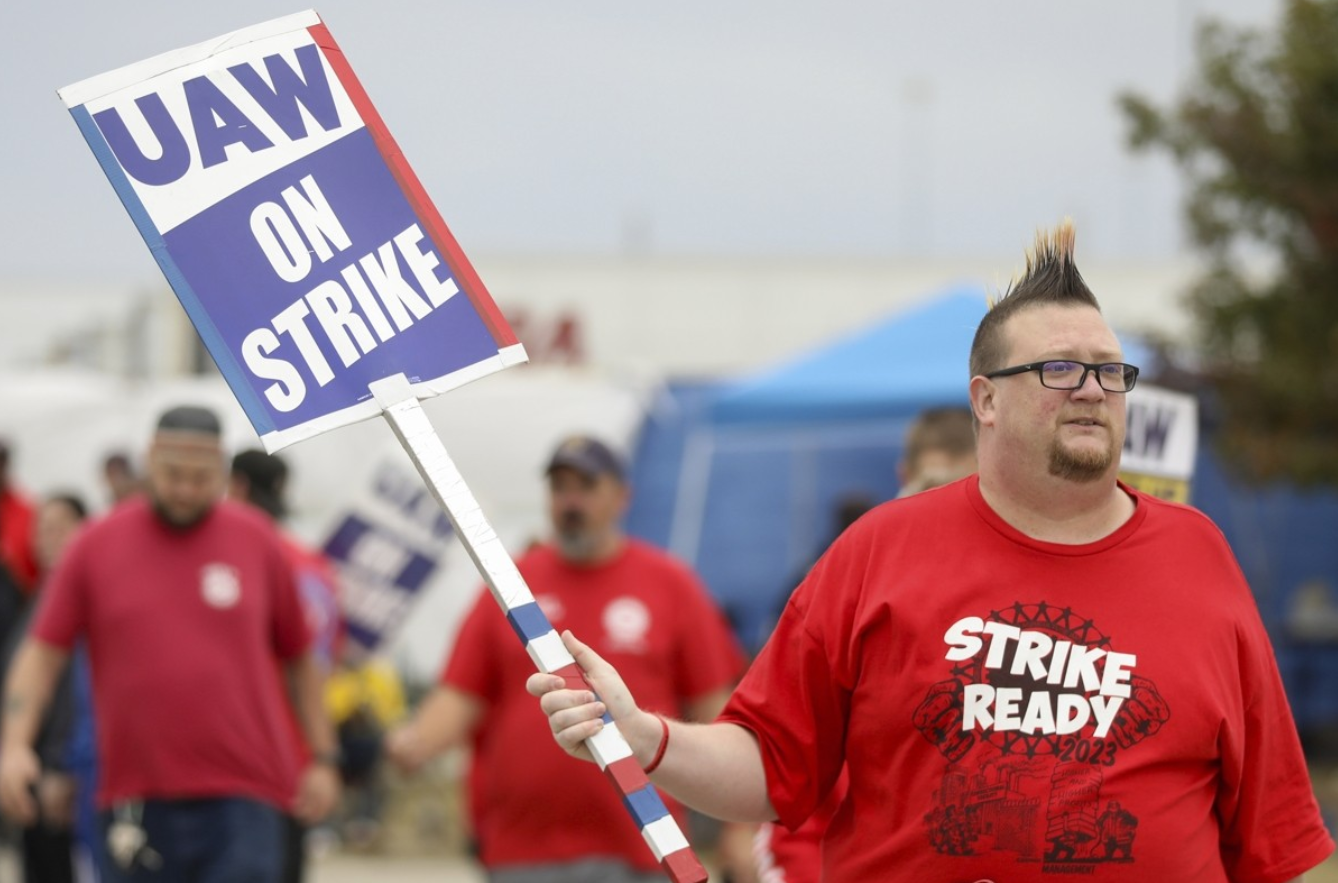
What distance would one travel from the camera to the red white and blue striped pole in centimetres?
321

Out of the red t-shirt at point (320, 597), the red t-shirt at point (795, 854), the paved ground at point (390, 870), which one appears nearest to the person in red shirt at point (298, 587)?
the red t-shirt at point (320, 597)

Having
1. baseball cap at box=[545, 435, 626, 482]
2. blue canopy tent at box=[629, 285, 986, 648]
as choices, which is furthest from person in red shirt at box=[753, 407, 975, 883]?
blue canopy tent at box=[629, 285, 986, 648]

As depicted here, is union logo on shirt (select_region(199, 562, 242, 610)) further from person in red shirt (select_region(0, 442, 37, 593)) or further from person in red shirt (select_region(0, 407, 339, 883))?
person in red shirt (select_region(0, 442, 37, 593))

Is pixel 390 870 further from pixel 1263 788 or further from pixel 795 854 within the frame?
pixel 1263 788

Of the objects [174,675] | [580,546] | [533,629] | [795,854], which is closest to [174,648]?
[174,675]

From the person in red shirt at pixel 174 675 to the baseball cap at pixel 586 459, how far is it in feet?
3.34

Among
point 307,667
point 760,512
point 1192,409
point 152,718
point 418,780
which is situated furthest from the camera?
point 760,512

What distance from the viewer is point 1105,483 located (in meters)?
3.35

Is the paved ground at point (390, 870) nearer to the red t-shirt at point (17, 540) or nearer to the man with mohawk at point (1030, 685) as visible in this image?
the red t-shirt at point (17, 540)

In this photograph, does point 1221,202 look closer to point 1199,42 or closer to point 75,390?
point 1199,42

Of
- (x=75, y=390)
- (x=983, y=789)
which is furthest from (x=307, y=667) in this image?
(x=75, y=390)

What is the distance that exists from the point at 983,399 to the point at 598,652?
302 cm

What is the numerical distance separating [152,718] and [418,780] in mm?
5949

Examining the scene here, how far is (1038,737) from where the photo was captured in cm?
329
